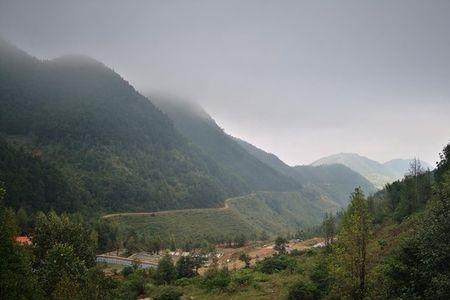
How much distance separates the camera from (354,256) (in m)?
27.2

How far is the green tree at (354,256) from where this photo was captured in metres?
26.9

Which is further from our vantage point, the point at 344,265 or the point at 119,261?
the point at 119,261

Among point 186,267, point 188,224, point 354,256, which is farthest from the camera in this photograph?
point 188,224

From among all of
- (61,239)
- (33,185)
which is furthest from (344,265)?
(33,185)

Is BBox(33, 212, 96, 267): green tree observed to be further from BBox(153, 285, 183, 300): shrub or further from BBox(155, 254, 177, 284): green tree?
BBox(155, 254, 177, 284): green tree

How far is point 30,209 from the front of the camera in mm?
118500

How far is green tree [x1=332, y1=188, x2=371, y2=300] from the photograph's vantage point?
26.9 metres

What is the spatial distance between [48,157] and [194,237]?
75.7 metres

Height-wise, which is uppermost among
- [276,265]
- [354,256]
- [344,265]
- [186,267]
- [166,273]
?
[354,256]

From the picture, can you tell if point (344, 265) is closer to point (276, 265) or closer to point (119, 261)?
point (276, 265)

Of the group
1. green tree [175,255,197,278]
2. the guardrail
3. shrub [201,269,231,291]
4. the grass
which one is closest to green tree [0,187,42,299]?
shrub [201,269,231,291]

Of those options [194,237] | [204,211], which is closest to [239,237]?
[194,237]

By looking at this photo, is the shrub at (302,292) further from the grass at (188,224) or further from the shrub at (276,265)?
the grass at (188,224)

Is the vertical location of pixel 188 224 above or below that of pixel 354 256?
below
